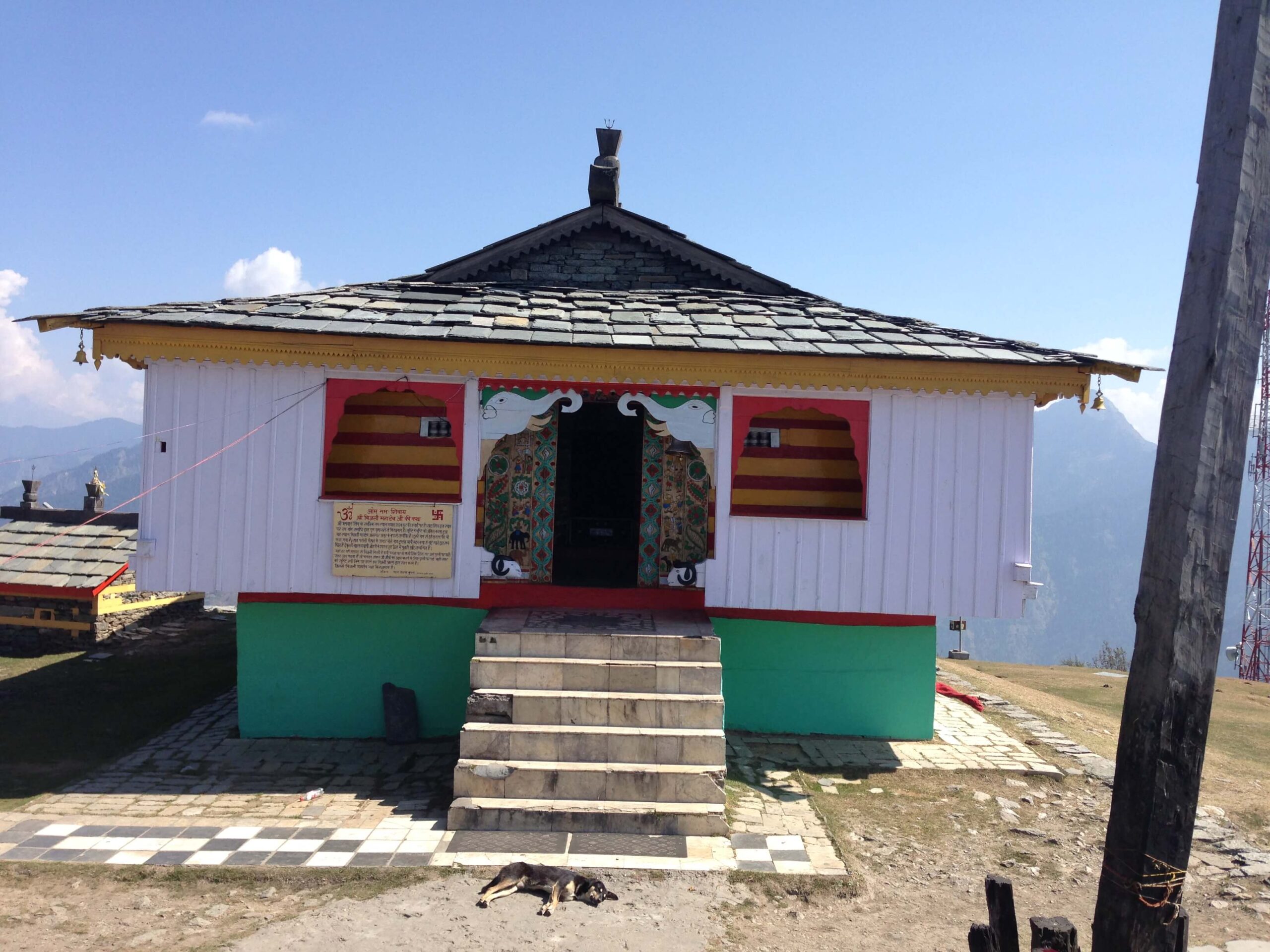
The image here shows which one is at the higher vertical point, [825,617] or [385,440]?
[385,440]

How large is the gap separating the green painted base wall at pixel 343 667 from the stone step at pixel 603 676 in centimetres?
170

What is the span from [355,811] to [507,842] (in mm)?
1425

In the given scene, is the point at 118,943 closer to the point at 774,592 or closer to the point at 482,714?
the point at 482,714

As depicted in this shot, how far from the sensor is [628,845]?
6.08 meters

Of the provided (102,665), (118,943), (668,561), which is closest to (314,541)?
(668,561)

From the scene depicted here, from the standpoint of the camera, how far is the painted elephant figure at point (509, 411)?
28.5ft

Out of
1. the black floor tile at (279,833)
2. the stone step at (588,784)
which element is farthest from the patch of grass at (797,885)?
the black floor tile at (279,833)

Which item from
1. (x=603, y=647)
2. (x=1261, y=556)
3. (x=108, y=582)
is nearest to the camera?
(x=603, y=647)

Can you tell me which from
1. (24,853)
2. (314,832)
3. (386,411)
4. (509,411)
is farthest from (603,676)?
(24,853)

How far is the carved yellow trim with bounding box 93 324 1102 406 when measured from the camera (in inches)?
320

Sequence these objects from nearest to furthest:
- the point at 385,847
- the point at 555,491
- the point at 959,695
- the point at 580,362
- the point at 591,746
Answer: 1. the point at 385,847
2. the point at 591,746
3. the point at 580,362
4. the point at 555,491
5. the point at 959,695

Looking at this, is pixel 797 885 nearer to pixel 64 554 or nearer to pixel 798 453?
pixel 798 453

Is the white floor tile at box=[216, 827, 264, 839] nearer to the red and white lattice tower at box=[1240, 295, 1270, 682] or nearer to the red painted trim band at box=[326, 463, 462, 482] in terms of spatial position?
the red painted trim band at box=[326, 463, 462, 482]

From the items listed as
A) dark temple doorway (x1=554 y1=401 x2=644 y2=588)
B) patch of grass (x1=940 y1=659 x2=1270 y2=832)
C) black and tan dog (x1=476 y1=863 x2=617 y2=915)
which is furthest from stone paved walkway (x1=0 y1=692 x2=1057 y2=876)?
dark temple doorway (x1=554 y1=401 x2=644 y2=588)
